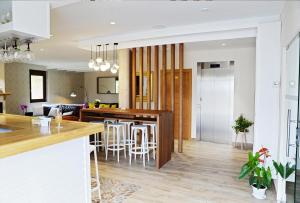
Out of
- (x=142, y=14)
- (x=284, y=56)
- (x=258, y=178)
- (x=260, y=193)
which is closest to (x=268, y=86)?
(x=284, y=56)

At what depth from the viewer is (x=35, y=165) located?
2.04 meters

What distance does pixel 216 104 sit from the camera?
6305 mm

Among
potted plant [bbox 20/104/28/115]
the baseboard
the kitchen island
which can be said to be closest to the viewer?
the kitchen island

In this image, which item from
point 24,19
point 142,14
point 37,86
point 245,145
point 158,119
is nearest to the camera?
point 24,19

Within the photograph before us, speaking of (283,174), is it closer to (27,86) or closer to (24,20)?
(24,20)

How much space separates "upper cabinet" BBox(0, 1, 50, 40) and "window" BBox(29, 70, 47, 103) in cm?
752

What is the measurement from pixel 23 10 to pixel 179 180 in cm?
319

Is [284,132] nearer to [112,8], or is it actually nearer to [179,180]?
[179,180]

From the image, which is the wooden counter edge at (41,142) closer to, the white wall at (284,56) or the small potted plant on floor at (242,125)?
the white wall at (284,56)

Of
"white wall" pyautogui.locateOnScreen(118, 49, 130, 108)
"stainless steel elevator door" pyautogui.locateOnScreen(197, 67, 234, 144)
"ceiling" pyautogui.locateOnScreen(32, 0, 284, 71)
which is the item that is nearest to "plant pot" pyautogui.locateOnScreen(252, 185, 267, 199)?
"ceiling" pyautogui.locateOnScreen(32, 0, 284, 71)

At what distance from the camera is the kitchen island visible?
5.96 ft

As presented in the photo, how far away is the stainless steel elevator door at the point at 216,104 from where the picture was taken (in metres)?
6.15

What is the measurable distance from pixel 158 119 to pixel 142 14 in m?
1.82

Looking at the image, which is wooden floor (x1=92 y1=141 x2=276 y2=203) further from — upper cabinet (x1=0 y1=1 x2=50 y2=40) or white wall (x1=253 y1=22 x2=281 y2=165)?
upper cabinet (x1=0 y1=1 x2=50 y2=40)
